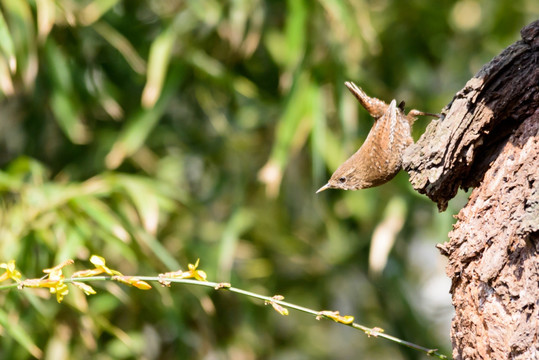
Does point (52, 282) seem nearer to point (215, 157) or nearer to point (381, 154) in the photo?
point (381, 154)

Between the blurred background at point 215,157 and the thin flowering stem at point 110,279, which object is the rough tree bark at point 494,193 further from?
the blurred background at point 215,157

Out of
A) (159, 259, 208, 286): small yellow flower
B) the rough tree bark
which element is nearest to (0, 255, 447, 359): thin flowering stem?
(159, 259, 208, 286): small yellow flower

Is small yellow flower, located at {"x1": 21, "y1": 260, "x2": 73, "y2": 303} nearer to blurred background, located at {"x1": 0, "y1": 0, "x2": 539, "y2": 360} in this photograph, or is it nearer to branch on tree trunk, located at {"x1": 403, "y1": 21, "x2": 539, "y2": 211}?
branch on tree trunk, located at {"x1": 403, "y1": 21, "x2": 539, "y2": 211}

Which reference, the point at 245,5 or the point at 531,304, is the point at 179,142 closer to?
the point at 245,5

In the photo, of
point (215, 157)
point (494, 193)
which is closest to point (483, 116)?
point (494, 193)

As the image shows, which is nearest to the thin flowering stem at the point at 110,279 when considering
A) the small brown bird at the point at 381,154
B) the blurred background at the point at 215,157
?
the small brown bird at the point at 381,154
